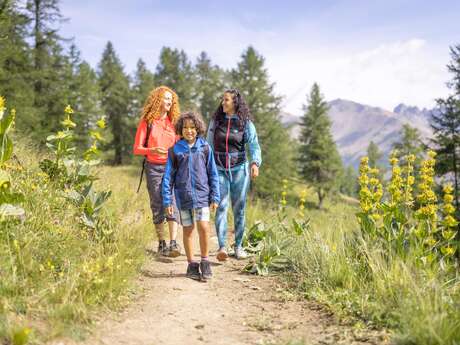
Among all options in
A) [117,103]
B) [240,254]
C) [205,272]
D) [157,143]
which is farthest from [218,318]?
[117,103]

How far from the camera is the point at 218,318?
11.3 feet

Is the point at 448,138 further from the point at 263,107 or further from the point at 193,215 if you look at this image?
the point at 193,215

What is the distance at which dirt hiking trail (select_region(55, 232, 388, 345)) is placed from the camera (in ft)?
9.69

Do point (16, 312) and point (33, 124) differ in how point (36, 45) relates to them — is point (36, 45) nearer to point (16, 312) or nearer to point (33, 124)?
point (33, 124)

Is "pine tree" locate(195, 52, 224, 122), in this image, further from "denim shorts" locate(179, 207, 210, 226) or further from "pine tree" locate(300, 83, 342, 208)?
"denim shorts" locate(179, 207, 210, 226)

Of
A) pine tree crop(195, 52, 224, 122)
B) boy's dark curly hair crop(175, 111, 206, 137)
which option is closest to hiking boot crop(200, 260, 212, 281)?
boy's dark curly hair crop(175, 111, 206, 137)

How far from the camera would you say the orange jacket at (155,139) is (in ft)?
17.8

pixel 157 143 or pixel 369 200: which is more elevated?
pixel 157 143

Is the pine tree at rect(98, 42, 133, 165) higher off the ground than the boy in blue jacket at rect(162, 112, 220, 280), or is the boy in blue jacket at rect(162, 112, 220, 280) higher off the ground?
the pine tree at rect(98, 42, 133, 165)

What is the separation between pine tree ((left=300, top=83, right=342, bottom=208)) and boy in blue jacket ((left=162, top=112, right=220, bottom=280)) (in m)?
34.9

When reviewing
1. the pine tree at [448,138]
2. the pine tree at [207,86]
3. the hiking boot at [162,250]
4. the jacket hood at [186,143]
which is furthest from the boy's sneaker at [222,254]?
the pine tree at [207,86]

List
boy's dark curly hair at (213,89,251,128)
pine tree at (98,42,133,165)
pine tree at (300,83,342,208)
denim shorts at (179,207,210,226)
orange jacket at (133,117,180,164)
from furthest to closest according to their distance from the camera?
pine tree at (98,42,133,165) → pine tree at (300,83,342,208) → orange jacket at (133,117,180,164) → boy's dark curly hair at (213,89,251,128) → denim shorts at (179,207,210,226)

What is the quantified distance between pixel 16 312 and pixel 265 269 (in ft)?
9.09

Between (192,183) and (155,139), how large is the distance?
51.2 inches
